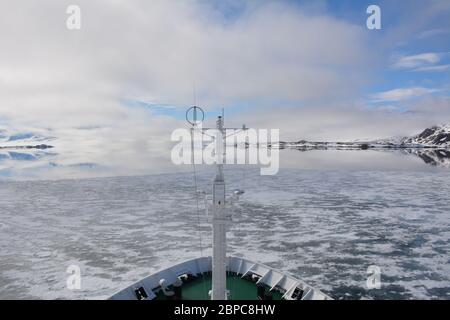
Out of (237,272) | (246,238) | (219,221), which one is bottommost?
(246,238)

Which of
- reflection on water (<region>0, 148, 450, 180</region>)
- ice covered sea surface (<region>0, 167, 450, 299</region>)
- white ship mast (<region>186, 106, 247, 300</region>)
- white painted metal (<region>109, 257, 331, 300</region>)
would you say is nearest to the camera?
white ship mast (<region>186, 106, 247, 300</region>)

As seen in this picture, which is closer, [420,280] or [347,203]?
[420,280]

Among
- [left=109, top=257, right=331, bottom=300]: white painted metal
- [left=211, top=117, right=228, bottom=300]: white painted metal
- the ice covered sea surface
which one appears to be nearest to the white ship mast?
[left=211, top=117, right=228, bottom=300]: white painted metal

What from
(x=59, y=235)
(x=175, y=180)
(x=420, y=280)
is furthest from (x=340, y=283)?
(x=175, y=180)

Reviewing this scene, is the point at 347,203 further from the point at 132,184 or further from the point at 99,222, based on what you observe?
the point at 132,184

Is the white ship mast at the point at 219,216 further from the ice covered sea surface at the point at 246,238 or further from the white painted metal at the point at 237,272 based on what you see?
the ice covered sea surface at the point at 246,238

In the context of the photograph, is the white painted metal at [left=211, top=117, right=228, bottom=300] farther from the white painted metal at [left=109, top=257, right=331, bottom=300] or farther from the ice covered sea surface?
the ice covered sea surface

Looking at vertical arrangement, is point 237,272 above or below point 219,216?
below

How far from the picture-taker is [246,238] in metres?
24.0

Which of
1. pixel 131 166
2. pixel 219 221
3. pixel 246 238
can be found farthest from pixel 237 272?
pixel 131 166

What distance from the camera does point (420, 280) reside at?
16.5m

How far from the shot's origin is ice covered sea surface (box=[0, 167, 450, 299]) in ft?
54.8

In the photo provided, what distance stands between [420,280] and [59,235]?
24066 mm

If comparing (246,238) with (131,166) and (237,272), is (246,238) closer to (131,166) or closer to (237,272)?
(237,272)
